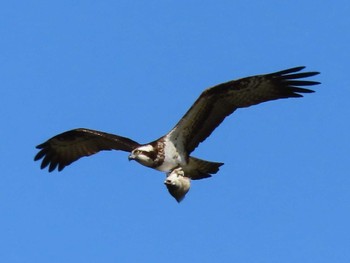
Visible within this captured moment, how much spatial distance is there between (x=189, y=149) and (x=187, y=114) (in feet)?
1.99

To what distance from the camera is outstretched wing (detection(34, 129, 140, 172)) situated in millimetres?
15781

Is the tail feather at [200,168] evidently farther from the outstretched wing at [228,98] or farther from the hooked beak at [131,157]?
the hooked beak at [131,157]

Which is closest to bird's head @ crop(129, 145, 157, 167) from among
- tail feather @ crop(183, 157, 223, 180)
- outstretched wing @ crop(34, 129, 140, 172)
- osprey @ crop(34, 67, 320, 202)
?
osprey @ crop(34, 67, 320, 202)

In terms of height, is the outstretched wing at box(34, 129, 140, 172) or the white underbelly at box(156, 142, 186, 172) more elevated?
the outstretched wing at box(34, 129, 140, 172)

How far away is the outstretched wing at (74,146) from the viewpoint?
51.8 ft

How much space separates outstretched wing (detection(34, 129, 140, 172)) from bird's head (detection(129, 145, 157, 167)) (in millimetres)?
1154

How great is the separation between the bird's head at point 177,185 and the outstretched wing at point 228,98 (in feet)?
1.64

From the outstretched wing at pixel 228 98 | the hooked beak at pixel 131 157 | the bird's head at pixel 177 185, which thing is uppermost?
the outstretched wing at pixel 228 98

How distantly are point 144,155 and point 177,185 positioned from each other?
24.6 inches

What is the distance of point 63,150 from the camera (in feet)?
55.2

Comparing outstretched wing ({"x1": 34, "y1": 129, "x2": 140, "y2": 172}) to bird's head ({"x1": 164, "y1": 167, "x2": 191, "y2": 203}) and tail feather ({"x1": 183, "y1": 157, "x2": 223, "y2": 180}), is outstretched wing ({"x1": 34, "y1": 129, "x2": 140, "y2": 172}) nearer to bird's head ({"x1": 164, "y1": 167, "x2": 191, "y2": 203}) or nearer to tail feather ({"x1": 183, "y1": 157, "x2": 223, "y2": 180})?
tail feather ({"x1": 183, "y1": 157, "x2": 223, "y2": 180})

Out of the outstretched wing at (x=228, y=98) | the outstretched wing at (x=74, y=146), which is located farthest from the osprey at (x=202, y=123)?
the outstretched wing at (x=74, y=146)

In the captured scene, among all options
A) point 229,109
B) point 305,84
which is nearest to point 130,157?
point 229,109

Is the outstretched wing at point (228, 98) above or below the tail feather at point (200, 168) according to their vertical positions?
above
